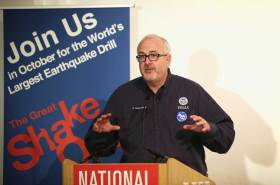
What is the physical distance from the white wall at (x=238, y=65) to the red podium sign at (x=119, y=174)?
154 centimetres

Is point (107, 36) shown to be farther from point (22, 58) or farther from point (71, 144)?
point (71, 144)

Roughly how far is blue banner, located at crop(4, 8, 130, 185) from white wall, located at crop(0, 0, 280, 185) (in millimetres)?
378

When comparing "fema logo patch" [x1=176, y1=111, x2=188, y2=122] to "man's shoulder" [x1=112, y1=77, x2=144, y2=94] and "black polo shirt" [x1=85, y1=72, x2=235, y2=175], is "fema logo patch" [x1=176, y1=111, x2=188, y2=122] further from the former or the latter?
"man's shoulder" [x1=112, y1=77, x2=144, y2=94]

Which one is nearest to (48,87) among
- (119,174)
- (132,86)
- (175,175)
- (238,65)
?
(132,86)

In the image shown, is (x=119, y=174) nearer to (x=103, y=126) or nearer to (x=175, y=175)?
(x=175, y=175)

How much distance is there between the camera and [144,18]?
3.21 meters

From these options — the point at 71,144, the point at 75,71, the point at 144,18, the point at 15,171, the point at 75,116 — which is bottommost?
the point at 15,171

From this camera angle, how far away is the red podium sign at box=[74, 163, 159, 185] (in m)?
1.69

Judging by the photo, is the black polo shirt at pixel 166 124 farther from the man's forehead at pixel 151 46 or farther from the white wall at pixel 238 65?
the white wall at pixel 238 65

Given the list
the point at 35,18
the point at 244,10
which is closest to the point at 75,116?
the point at 35,18

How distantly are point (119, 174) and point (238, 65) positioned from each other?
1761mm

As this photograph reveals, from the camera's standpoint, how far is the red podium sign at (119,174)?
1.69 m

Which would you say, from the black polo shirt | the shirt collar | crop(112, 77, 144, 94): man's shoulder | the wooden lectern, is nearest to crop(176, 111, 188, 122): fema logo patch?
the black polo shirt

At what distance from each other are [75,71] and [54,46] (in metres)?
0.26
